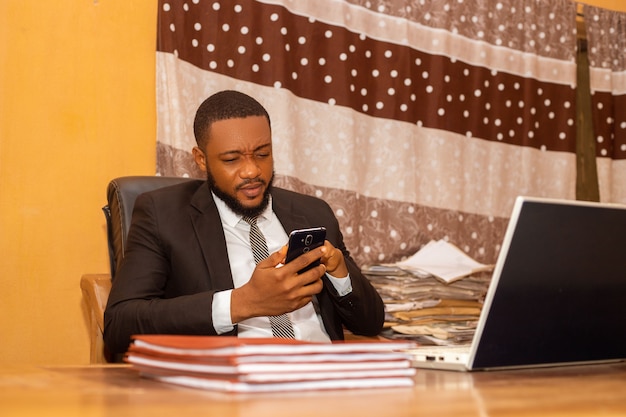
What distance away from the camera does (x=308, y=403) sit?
2.75 feet

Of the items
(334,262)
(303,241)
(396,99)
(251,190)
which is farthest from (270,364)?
(396,99)

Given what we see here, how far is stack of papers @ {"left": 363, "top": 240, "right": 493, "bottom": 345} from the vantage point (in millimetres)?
3123

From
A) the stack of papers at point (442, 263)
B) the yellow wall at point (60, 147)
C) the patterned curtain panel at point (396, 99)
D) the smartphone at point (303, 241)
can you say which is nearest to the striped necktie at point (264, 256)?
the smartphone at point (303, 241)

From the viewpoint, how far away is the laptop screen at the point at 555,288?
117 centimetres

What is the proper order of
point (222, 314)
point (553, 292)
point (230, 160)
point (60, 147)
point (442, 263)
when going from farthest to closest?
point (442, 263) < point (60, 147) < point (230, 160) < point (222, 314) < point (553, 292)

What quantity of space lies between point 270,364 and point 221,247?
1.22 metres

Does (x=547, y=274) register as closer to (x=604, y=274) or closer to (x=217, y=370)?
(x=604, y=274)

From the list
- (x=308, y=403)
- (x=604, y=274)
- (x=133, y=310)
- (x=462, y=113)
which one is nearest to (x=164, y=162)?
(x=133, y=310)

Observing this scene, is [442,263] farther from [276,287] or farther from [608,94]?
[276,287]

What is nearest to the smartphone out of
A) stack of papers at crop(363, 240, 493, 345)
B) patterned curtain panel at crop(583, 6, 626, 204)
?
stack of papers at crop(363, 240, 493, 345)

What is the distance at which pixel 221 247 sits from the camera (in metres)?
2.11

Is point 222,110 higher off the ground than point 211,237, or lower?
higher

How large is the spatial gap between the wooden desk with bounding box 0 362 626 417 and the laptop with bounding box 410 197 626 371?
0.26 feet

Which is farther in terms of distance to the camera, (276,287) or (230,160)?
(230,160)
